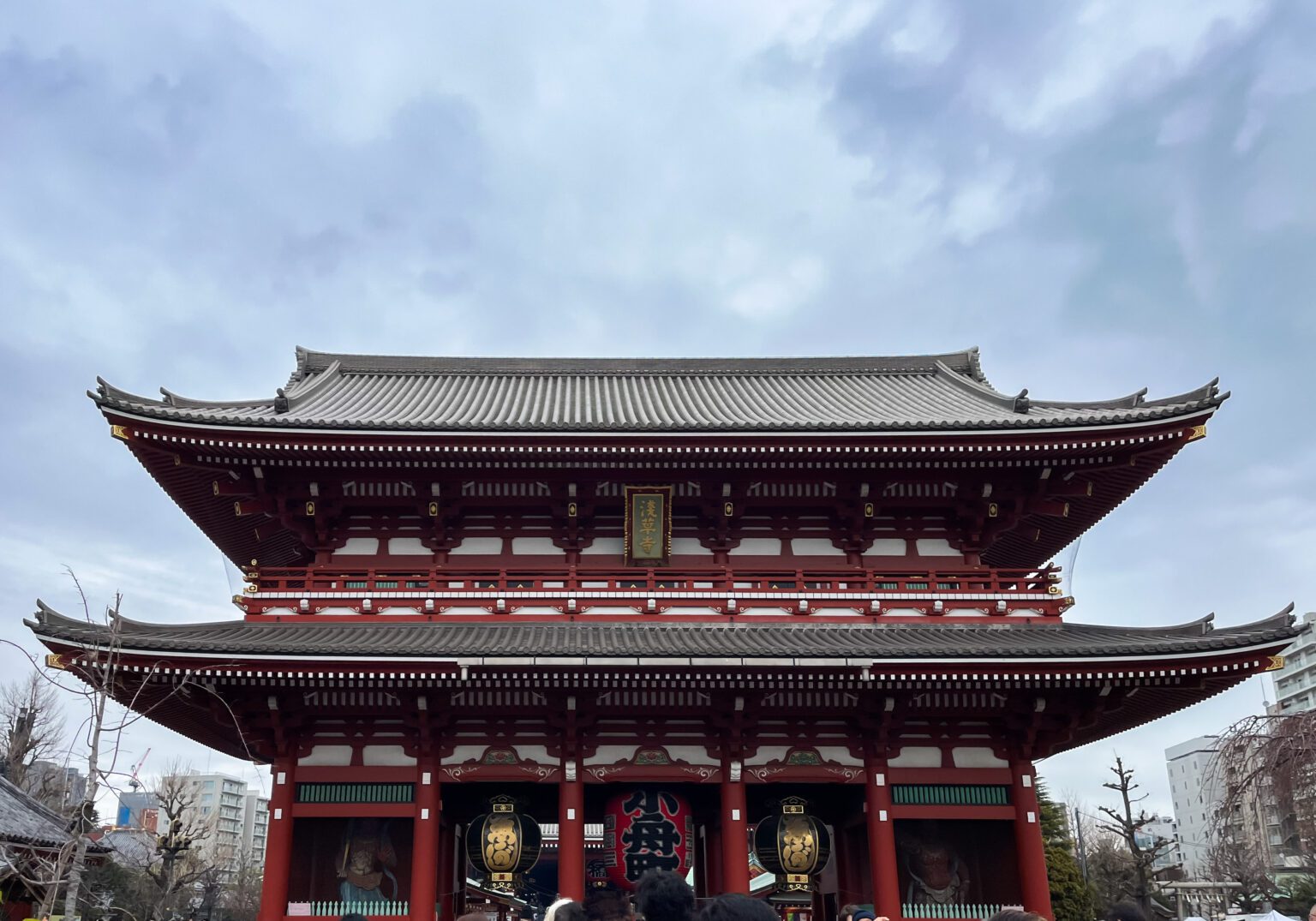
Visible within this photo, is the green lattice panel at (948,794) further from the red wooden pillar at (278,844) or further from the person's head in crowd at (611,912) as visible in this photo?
the red wooden pillar at (278,844)

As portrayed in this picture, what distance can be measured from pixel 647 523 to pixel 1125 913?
10.8 metres

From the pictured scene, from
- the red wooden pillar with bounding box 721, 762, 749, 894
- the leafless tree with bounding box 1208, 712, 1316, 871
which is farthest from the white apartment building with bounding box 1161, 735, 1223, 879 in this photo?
the red wooden pillar with bounding box 721, 762, 749, 894

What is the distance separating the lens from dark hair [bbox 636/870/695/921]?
4.61 metres

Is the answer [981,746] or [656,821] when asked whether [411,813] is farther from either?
[981,746]

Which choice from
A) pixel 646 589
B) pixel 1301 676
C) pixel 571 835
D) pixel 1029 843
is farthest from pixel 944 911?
pixel 1301 676

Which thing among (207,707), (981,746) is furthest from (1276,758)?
(207,707)

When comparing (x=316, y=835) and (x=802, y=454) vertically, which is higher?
(x=802, y=454)

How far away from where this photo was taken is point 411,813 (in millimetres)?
14344

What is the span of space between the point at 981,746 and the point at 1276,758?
264 inches

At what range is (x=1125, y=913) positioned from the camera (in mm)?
5996

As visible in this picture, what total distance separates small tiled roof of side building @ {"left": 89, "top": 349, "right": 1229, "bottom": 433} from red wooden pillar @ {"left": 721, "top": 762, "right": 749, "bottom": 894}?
5.72m

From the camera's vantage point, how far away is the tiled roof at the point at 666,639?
12953mm

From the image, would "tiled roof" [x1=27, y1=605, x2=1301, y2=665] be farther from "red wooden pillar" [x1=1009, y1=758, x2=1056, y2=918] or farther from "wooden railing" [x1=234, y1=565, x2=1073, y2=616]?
"red wooden pillar" [x1=1009, y1=758, x2=1056, y2=918]

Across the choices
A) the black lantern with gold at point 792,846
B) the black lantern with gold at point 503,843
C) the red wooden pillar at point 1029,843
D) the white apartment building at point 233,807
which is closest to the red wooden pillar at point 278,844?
the black lantern with gold at point 503,843
